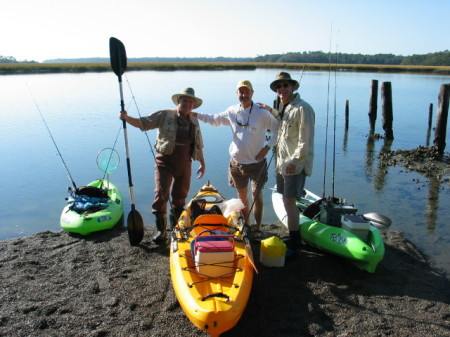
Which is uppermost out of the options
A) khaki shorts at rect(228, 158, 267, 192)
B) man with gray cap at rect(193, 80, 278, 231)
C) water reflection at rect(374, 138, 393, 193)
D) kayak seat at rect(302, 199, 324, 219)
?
man with gray cap at rect(193, 80, 278, 231)

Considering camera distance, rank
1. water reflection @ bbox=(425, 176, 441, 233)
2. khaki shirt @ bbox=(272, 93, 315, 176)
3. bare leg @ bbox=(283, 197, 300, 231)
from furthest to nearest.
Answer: water reflection @ bbox=(425, 176, 441, 233) → bare leg @ bbox=(283, 197, 300, 231) → khaki shirt @ bbox=(272, 93, 315, 176)

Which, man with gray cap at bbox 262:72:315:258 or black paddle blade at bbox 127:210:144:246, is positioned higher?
man with gray cap at bbox 262:72:315:258

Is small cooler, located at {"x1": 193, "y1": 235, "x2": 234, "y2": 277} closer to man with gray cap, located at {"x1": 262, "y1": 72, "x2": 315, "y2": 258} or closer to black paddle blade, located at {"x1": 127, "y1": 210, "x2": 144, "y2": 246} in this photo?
man with gray cap, located at {"x1": 262, "y1": 72, "x2": 315, "y2": 258}

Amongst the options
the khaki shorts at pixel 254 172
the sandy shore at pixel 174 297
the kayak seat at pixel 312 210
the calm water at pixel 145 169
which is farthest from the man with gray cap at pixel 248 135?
the calm water at pixel 145 169

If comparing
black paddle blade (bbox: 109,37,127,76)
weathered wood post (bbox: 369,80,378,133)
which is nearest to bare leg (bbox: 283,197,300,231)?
black paddle blade (bbox: 109,37,127,76)

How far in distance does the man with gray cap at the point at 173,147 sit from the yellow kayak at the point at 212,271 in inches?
27.4

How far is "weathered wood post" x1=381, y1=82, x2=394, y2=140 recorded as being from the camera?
15.2m

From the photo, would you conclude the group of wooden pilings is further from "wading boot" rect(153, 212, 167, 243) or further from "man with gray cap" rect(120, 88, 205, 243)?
"wading boot" rect(153, 212, 167, 243)

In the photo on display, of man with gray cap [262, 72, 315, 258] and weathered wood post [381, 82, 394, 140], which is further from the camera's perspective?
weathered wood post [381, 82, 394, 140]

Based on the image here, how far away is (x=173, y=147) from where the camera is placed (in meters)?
5.34

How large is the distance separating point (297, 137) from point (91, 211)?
→ 12.7ft

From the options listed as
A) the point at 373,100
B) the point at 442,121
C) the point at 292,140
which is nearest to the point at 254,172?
the point at 292,140

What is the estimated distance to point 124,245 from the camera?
19.0 feet

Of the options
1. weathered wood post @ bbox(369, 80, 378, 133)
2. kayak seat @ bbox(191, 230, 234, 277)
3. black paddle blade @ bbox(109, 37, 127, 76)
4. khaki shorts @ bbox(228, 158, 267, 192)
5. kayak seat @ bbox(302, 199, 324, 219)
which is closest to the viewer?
kayak seat @ bbox(191, 230, 234, 277)
